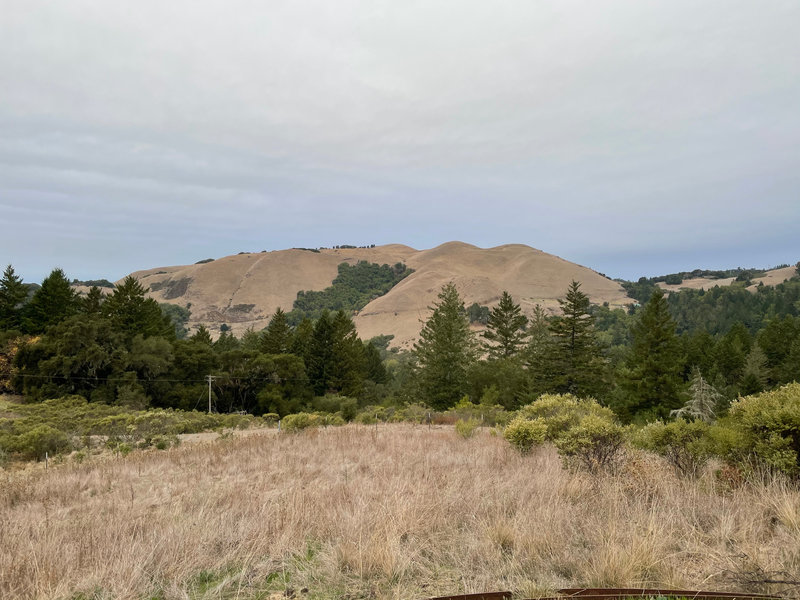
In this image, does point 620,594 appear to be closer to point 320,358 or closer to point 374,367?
point 320,358

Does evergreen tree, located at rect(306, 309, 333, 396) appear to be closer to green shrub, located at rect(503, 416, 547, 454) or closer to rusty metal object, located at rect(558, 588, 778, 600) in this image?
green shrub, located at rect(503, 416, 547, 454)

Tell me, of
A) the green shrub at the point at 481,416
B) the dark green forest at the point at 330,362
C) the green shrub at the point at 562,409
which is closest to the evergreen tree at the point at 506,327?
the dark green forest at the point at 330,362

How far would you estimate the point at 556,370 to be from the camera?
40312mm

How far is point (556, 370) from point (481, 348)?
20424mm

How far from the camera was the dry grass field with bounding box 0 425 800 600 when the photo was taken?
12.2ft

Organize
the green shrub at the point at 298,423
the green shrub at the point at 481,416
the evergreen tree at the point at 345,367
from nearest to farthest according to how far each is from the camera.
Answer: the green shrub at the point at 298,423
the green shrub at the point at 481,416
the evergreen tree at the point at 345,367

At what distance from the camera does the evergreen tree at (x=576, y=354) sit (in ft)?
129

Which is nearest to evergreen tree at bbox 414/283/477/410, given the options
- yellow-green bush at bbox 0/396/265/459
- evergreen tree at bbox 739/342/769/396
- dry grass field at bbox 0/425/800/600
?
yellow-green bush at bbox 0/396/265/459

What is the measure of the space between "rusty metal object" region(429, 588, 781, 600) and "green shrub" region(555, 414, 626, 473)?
4160mm

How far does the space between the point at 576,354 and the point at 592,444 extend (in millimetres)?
34942

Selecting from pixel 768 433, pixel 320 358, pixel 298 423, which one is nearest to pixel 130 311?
pixel 320 358

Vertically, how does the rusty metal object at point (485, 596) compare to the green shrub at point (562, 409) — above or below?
above

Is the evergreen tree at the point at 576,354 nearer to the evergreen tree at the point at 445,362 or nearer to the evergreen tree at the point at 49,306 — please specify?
the evergreen tree at the point at 445,362

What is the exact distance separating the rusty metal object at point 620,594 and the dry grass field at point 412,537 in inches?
4.8
